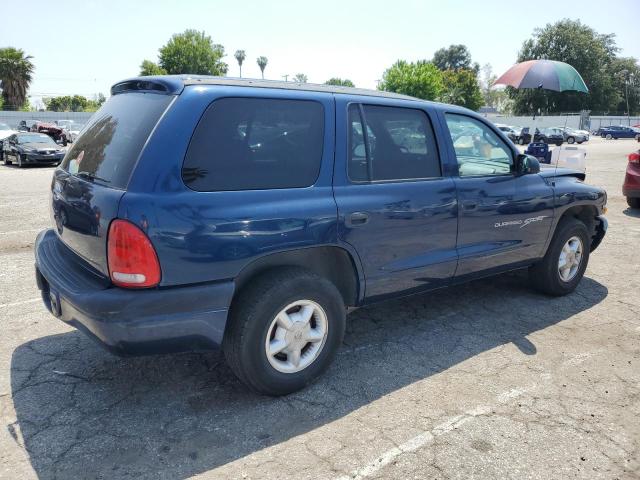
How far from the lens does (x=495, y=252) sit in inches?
165

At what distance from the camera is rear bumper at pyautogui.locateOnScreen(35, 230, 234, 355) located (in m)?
2.54

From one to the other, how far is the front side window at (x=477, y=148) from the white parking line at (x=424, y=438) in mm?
1629

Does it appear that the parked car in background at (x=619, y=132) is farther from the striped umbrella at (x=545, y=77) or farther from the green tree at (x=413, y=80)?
the striped umbrella at (x=545, y=77)

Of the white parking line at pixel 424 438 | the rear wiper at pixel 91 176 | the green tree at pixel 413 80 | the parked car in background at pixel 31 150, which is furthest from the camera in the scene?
the green tree at pixel 413 80

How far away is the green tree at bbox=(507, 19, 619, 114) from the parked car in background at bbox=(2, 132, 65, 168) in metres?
60.7

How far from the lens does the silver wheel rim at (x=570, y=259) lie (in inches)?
191

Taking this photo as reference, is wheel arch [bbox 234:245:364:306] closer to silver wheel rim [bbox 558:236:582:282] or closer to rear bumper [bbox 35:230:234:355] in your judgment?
rear bumper [bbox 35:230:234:355]

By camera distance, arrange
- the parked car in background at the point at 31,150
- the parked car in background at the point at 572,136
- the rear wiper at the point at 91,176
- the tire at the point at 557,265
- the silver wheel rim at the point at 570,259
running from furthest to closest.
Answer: the parked car in background at the point at 572,136
the parked car in background at the point at 31,150
the silver wheel rim at the point at 570,259
the tire at the point at 557,265
the rear wiper at the point at 91,176

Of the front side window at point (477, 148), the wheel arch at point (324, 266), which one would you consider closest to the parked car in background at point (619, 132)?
the front side window at point (477, 148)

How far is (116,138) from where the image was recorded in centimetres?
292

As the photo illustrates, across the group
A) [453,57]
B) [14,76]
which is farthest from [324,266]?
[453,57]

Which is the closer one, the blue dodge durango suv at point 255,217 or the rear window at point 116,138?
the blue dodge durango suv at point 255,217

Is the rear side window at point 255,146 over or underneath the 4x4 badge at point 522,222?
over

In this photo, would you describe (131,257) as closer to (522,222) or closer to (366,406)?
(366,406)
